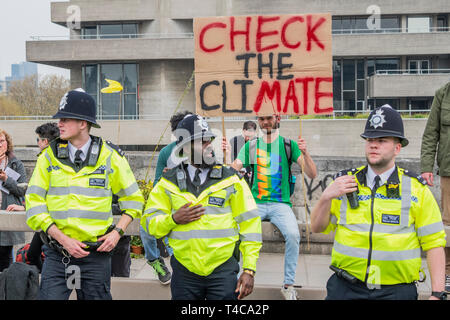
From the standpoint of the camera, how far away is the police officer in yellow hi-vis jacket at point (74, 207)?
3721mm

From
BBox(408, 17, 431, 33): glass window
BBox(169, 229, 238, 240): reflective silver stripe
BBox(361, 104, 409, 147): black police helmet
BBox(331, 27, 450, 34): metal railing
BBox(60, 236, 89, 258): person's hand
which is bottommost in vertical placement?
BBox(60, 236, 89, 258): person's hand

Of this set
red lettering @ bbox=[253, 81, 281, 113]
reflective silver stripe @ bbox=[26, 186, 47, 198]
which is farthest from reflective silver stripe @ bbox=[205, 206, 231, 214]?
red lettering @ bbox=[253, 81, 281, 113]

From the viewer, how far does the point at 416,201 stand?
3240 millimetres

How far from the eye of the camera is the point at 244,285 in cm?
347

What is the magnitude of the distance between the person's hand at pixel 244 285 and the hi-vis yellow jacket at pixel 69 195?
44.1 inches

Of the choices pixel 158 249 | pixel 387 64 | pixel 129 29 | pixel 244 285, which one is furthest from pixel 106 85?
pixel 244 285

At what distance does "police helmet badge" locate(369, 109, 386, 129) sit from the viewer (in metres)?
3.28

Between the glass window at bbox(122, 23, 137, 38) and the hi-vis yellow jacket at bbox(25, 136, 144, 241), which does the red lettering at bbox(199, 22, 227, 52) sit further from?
the glass window at bbox(122, 23, 137, 38)

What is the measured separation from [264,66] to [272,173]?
3.62ft

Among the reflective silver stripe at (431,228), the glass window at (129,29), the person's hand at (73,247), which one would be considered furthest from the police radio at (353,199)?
the glass window at (129,29)

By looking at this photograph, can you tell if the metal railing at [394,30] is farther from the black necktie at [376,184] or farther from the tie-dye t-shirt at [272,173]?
the black necktie at [376,184]

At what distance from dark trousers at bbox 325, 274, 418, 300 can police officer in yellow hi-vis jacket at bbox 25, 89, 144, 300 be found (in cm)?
168

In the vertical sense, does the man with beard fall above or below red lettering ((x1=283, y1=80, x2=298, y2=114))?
below
